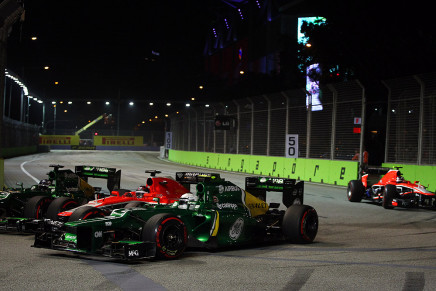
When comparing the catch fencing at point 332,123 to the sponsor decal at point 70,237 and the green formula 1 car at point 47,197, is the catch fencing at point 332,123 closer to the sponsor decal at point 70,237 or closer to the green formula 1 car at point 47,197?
the green formula 1 car at point 47,197

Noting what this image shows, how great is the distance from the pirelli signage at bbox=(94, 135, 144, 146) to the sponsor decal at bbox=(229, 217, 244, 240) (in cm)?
7789

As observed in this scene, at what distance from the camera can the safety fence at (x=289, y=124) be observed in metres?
26.1

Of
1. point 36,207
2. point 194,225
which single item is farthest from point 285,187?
point 36,207

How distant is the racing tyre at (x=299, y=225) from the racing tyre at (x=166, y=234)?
2211 mm

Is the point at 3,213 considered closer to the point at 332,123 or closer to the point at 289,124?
the point at 332,123

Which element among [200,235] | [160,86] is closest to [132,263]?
[200,235]

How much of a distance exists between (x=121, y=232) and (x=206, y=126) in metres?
34.8

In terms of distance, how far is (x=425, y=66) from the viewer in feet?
116

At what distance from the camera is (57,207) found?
10430mm

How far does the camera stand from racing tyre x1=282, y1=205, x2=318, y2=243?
991cm

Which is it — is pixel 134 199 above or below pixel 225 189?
below

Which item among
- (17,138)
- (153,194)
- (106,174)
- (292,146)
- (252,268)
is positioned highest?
(292,146)

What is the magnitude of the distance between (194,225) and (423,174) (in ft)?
45.5

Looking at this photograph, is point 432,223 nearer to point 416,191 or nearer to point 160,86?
point 416,191
